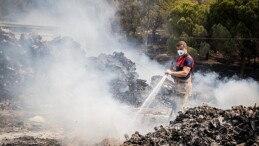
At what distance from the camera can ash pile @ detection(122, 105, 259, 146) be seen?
18.7 ft

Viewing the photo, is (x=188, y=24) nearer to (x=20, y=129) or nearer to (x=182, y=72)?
(x=20, y=129)

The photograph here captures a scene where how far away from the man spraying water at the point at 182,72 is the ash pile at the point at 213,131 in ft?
3.99

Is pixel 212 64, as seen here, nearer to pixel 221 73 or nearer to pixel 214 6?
pixel 221 73

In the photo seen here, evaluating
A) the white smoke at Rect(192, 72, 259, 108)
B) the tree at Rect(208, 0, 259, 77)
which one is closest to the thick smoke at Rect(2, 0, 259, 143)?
the white smoke at Rect(192, 72, 259, 108)

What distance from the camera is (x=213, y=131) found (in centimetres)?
598

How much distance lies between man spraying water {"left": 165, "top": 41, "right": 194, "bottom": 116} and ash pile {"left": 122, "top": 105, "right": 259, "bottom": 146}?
1217mm

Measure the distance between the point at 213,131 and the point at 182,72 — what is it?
1835 millimetres

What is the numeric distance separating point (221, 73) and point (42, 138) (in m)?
17.3

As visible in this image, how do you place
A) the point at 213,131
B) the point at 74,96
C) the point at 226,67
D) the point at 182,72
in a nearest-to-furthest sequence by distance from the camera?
the point at 213,131 < the point at 182,72 < the point at 74,96 < the point at 226,67

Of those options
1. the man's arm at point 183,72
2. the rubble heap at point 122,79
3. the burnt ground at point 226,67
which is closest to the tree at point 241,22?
the burnt ground at point 226,67

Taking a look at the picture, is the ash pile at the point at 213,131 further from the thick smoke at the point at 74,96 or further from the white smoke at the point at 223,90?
→ the white smoke at the point at 223,90

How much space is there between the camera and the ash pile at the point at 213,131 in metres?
5.71

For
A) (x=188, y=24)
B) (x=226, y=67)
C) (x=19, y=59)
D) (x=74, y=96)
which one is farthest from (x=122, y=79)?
(x=226, y=67)

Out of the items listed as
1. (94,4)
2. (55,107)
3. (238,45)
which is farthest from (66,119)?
(94,4)
